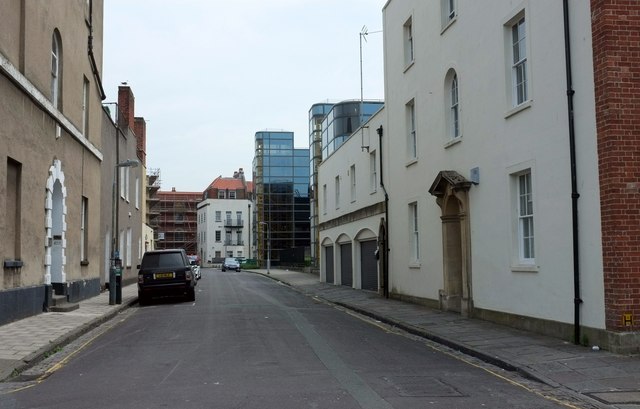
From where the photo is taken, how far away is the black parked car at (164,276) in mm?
20484

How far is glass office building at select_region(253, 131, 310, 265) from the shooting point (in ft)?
243

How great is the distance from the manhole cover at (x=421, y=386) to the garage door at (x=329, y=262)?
2439cm

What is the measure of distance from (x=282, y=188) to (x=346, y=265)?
4529cm

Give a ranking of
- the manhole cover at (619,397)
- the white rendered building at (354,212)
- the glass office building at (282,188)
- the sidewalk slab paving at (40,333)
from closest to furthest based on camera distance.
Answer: the manhole cover at (619,397) < the sidewalk slab paving at (40,333) < the white rendered building at (354,212) < the glass office building at (282,188)

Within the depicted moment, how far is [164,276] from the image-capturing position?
20609mm

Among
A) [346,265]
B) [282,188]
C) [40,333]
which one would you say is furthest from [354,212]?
[282,188]

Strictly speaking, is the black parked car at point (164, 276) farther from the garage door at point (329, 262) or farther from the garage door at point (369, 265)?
the garage door at point (329, 262)

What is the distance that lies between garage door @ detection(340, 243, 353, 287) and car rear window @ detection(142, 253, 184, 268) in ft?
31.9

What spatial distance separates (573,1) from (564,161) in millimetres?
2703

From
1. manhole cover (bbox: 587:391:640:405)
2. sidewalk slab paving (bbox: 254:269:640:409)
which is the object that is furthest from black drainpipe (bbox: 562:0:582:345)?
manhole cover (bbox: 587:391:640:405)

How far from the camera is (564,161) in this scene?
34.7 ft

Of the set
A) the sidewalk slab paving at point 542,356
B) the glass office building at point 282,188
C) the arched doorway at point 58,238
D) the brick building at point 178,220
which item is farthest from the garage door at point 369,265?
the brick building at point 178,220

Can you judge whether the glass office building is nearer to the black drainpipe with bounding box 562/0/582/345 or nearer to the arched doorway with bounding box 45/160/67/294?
the arched doorway with bounding box 45/160/67/294

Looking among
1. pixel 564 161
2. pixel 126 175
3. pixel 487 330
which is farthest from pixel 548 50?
pixel 126 175
